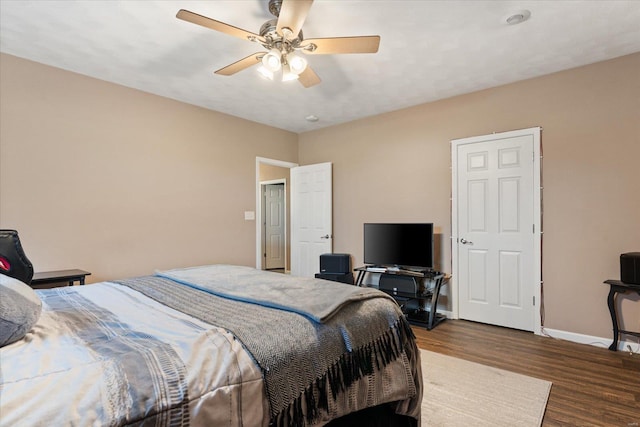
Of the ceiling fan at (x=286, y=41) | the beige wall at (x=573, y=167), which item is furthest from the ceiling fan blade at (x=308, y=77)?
the beige wall at (x=573, y=167)

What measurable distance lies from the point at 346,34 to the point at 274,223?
5.49 m

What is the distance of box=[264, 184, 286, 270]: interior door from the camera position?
7691 millimetres

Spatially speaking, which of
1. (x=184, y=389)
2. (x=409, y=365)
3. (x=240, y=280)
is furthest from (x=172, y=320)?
(x=409, y=365)

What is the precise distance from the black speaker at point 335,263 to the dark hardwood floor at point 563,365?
1353 millimetres

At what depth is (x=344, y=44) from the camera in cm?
224

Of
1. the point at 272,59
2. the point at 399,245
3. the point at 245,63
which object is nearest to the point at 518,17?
the point at 272,59

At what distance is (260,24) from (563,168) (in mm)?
3152

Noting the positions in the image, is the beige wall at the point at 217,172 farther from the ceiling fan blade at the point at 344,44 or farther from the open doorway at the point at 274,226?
the open doorway at the point at 274,226

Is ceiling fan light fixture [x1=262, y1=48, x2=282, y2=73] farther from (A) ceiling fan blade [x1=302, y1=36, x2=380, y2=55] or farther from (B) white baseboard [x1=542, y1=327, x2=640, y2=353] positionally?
(B) white baseboard [x1=542, y1=327, x2=640, y2=353]

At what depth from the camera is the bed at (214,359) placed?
0.82 metres

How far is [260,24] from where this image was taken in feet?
8.43

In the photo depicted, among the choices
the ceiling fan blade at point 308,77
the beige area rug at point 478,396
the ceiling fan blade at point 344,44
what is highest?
the ceiling fan blade at point 344,44

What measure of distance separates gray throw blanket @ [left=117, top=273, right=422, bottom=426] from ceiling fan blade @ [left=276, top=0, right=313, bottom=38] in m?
1.58

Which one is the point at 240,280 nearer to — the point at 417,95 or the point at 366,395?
the point at 366,395
